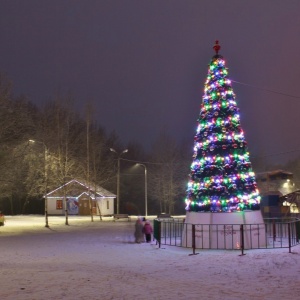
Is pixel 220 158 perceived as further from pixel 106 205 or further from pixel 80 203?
pixel 106 205

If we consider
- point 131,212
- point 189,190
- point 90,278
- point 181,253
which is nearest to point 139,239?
point 189,190

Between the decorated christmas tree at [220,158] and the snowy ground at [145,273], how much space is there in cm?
236

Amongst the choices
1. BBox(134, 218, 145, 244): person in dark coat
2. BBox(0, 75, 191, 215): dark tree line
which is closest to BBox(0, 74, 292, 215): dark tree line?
BBox(0, 75, 191, 215): dark tree line

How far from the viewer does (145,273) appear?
12.2 meters

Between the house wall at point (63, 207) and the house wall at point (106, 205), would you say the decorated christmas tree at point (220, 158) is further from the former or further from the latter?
the house wall at point (63, 207)

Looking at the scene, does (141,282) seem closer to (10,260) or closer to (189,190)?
(10,260)

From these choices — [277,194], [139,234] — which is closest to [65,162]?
[139,234]

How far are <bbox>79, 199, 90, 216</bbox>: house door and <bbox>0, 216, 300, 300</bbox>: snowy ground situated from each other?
40.6 metres

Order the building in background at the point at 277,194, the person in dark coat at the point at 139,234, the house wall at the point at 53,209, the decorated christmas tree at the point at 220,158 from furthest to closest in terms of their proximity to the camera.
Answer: the house wall at the point at 53,209 < the building in background at the point at 277,194 < the person in dark coat at the point at 139,234 < the decorated christmas tree at the point at 220,158

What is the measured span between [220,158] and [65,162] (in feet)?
68.9

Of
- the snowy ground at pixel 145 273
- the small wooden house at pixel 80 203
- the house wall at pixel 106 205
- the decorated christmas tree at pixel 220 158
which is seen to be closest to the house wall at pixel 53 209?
the small wooden house at pixel 80 203

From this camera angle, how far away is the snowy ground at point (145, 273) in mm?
9469

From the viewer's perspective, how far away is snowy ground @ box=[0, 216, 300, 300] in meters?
9.47

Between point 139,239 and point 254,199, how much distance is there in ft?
18.1
